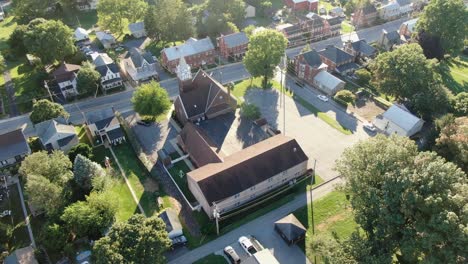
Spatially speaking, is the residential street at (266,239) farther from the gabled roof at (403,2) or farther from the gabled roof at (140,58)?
the gabled roof at (403,2)

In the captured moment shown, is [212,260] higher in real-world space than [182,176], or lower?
lower

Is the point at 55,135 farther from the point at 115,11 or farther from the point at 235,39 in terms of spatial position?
the point at 235,39

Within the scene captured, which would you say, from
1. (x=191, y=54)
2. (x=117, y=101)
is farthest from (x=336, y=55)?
(x=117, y=101)

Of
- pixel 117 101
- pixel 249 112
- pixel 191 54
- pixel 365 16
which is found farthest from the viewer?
pixel 365 16

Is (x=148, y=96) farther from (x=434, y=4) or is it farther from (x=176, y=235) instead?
(x=434, y=4)

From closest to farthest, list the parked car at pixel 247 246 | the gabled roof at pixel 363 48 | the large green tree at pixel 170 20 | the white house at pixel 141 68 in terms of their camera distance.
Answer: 1. the parked car at pixel 247 246
2. the white house at pixel 141 68
3. the gabled roof at pixel 363 48
4. the large green tree at pixel 170 20

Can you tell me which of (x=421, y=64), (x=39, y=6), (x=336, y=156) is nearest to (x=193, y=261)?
(x=336, y=156)

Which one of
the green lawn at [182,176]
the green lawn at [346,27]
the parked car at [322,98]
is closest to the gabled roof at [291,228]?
the green lawn at [182,176]
